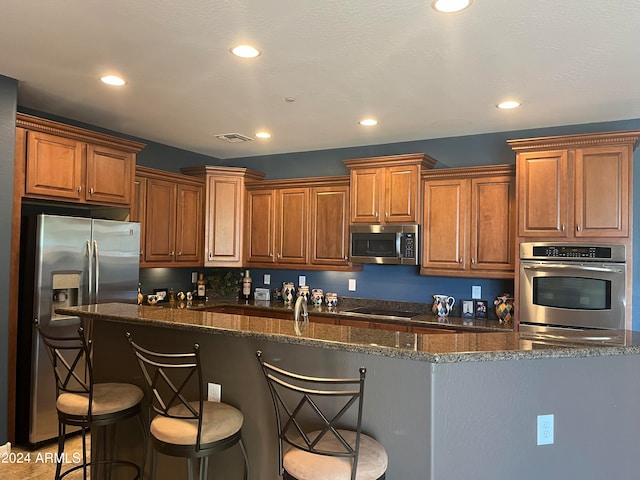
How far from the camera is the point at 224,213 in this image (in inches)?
215

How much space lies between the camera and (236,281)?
5.90 m

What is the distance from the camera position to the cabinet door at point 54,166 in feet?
11.5

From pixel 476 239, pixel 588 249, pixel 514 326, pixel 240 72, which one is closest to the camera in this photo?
pixel 240 72

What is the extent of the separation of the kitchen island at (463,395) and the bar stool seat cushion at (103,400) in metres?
0.45

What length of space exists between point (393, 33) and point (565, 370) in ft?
5.98

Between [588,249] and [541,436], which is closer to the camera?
[541,436]

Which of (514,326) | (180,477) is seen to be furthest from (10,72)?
(514,326)

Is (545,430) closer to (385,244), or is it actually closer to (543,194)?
(543,194)

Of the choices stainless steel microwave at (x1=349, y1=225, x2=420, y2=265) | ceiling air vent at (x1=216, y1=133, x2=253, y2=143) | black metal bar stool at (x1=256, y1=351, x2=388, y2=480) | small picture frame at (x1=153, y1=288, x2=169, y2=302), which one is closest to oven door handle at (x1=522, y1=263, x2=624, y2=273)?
stainless steel microwave at (x1=349, y1=225, x2=420, y2=265)

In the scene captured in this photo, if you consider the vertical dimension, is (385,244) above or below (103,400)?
above

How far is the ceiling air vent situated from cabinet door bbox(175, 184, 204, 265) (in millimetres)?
700

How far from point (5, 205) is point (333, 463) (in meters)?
2.93

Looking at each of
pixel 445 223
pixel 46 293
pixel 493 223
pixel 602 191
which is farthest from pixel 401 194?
pixel 46 293

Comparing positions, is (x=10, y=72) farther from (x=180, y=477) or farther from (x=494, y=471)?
(x=494, y=471)
